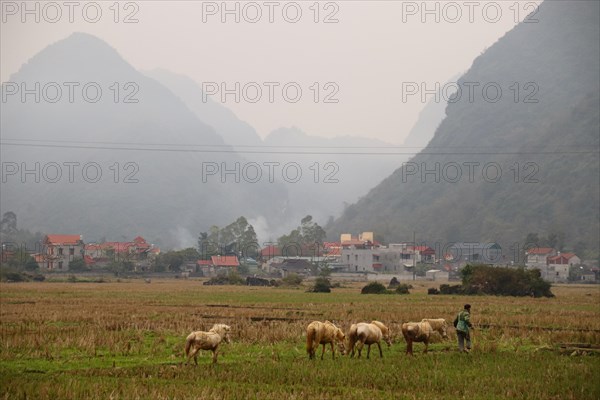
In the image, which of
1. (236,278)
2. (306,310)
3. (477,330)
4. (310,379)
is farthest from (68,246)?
(310,379)

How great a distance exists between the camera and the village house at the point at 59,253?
145000 mm

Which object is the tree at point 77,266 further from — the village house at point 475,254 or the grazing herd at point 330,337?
the grazing herd at point 330,337

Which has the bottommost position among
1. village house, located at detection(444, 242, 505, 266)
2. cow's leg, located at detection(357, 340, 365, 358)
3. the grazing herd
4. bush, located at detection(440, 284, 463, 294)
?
bush, located at detection(440, 284, 463, 294)

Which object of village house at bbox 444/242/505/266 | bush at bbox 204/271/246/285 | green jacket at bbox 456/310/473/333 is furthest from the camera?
village house at bbox 444/242/505/266

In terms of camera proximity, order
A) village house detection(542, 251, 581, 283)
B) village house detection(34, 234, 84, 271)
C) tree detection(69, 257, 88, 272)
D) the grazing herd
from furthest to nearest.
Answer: village house detection(542, 251, 581, 283), village house detection(34, 234, 84, 271), tree detection(69, 257, 88, 272), the grazing herd

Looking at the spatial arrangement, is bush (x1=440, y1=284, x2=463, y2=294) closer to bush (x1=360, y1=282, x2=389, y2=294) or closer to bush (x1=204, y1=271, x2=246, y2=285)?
bush (x1=360, y1=282, x2=389, y2=294)

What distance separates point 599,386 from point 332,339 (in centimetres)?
838

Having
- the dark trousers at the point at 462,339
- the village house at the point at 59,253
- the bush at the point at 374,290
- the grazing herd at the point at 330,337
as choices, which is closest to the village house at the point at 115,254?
the village house at the point at 59,253

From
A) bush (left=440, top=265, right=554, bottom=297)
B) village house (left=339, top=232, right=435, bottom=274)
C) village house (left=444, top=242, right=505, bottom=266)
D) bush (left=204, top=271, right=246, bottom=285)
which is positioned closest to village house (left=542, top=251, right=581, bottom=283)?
village house (left=444, top=242, right=505, bottom=266)

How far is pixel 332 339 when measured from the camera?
84.9 ft

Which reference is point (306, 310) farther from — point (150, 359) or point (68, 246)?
point (68, 246)

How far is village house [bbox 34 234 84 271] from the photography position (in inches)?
5709

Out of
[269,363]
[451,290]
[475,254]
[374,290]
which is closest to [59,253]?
[475,254]

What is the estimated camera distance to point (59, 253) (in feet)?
494
